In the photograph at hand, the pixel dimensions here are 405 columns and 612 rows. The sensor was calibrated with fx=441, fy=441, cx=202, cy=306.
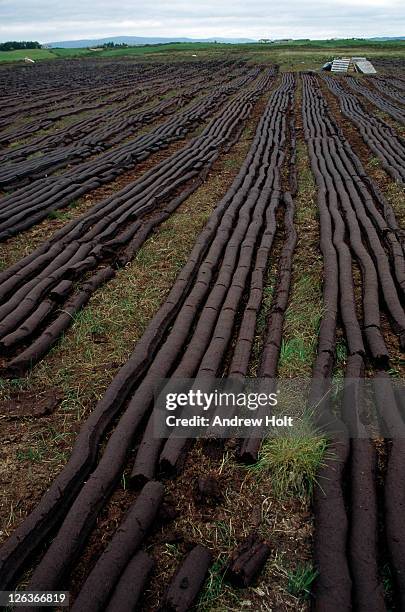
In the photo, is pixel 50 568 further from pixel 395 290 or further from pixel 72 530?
pixel 395 290

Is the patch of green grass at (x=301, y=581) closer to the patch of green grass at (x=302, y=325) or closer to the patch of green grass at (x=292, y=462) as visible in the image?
the patch of green grass at (x=292, y=462)

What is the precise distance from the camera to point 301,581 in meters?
2.60

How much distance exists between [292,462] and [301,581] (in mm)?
824

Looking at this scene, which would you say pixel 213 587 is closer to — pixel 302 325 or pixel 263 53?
pixel 302 325

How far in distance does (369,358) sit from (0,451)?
3.50 m

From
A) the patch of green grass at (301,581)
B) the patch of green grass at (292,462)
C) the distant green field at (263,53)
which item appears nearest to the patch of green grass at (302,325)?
the patch of green grass at (292,462)

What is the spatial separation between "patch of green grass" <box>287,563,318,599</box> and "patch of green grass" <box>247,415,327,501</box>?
0.53 m

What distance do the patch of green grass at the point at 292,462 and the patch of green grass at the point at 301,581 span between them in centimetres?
53

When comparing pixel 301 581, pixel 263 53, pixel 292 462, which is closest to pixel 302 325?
pixel 292 462

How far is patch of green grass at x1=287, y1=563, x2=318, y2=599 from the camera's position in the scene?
102 inches

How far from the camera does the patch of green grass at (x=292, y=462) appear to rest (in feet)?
10.4

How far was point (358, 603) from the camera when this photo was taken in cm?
243

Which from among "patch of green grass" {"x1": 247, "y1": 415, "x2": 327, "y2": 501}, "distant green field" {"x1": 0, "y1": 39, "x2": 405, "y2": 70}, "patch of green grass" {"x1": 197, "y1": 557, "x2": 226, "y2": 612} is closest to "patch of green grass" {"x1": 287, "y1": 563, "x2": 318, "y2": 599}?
"patch of green grass" {"x1": 197, "y1": 557, "x2": 226, "y2": 612}

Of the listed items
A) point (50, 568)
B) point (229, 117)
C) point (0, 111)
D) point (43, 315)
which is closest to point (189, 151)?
point (229, 117)
